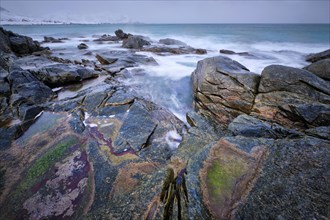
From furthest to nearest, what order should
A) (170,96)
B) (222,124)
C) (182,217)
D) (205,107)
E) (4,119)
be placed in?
(170,96) < (205,107) < (222,124) < (4,119) < (182,217)

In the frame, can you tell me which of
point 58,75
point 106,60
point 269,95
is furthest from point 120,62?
point 269,95

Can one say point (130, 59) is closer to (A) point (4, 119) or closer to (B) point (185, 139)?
(A) point (4, 119)

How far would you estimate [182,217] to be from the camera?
7.40 ft

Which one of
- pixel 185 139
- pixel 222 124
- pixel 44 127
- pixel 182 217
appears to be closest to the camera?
pixel 182 217

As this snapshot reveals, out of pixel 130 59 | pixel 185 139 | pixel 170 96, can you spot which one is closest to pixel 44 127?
pixel 185 139

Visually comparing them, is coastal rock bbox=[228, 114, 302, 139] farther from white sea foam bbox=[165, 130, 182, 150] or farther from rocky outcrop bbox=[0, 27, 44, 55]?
rocky outcrop bbox=[0, 27, 44, 55]

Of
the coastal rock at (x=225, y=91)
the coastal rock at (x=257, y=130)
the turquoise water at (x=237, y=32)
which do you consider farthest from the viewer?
the turquoise water at (x=237, y=32)

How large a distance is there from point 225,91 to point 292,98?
6.92ft

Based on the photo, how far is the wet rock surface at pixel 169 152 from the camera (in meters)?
2.39

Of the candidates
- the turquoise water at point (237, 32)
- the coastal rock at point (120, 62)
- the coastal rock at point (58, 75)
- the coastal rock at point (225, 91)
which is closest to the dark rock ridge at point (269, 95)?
the coastal rock at point (225, 91)

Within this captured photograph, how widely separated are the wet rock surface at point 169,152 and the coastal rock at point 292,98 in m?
0.03

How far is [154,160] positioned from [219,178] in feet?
5.62

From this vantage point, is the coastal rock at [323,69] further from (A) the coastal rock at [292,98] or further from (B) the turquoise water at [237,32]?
(B) the turquoise water at [237,32]

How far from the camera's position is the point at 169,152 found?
14.0ft
